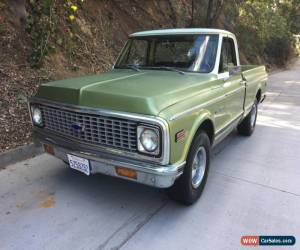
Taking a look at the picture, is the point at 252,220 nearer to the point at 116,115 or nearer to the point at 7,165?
the point at 116,115

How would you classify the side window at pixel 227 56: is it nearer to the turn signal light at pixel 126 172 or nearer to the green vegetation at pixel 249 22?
the turn signal light at pixel 126 172

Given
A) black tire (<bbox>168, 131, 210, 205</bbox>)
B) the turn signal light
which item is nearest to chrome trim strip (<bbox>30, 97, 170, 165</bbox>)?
the turn signal light

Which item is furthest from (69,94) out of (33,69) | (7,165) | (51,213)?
(33,69)

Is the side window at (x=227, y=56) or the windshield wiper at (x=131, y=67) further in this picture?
the windshield wiper at (x=131, y=67)

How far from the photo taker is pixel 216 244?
9.59 ft

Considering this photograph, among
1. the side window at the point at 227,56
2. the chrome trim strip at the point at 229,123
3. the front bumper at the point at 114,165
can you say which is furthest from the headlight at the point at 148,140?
the side window at the point at 227,56

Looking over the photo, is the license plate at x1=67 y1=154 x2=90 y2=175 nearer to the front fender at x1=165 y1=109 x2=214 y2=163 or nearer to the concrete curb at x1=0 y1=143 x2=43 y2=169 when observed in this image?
the front fender at x1=165 y1=109 x2=214 y2=163

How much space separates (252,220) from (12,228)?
242 cm

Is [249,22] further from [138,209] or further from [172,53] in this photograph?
[138,209]

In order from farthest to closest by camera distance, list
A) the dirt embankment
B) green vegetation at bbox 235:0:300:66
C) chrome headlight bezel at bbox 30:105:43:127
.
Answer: green vegetation at bbox 235:0:300:66 → the dirt embankment → chrome headlight bezel at bbox 30:105:43:127

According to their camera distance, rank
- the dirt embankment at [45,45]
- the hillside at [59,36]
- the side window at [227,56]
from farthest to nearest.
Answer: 1. the hillside at [59,36]
2. the dirt embankment at [45,45]
3. the side window at [227,56]

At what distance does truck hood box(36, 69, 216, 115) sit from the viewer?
283 centimetres

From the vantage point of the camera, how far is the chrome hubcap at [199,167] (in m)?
3.54

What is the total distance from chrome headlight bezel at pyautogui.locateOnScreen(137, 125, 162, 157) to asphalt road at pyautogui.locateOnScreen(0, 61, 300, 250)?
2.73 feet
